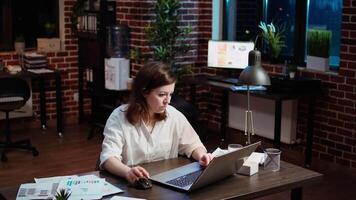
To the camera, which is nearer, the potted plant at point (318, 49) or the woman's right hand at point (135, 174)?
the woman's right hand at point (135, 174)

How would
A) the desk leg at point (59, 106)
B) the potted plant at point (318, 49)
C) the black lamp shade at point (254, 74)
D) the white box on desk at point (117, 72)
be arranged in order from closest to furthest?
the black lamp shade at point (254, 74), the potted plant at point (318, 49), the white box on desk at point (117, 72), the desk leg at point (59, 106)

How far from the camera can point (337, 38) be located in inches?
192

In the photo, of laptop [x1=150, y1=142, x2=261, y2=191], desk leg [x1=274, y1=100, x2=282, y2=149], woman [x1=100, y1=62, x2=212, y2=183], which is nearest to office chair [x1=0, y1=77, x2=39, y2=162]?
desk leg [x1=274, y1=100, x2=282, y2=149]

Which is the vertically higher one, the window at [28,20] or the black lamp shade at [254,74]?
the window at [28,20]

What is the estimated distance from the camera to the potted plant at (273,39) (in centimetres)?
521

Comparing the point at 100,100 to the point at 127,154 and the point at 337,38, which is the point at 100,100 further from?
the point at 127,154

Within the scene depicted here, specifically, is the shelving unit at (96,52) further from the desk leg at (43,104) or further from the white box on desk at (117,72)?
the desk leg at (43,104)

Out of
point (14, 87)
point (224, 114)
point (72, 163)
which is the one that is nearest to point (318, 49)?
point (224, 114)

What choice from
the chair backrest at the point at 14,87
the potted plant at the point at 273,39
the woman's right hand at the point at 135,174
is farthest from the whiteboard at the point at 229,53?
the woman's right hand at the point at 135,174

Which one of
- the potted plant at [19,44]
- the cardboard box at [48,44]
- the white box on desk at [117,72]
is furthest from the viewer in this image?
the cardboard box at [48,44]

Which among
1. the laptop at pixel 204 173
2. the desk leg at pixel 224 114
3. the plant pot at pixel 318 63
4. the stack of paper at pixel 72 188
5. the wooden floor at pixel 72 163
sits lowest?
the wooden floor at pixel 72 163

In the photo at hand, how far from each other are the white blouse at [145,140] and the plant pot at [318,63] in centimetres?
241

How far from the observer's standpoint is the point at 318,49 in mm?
4855

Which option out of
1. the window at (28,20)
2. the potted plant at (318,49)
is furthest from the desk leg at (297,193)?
the window at (28,20)
